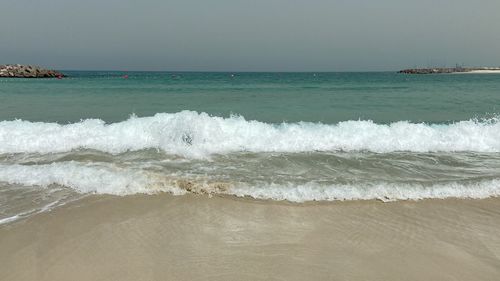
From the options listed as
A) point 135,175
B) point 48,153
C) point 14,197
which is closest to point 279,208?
point 135,175

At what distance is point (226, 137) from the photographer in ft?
30.8

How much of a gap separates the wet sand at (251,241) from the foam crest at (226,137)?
10.5ft

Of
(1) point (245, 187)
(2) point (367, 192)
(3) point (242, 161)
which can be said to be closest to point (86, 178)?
(1) point (245, 187)

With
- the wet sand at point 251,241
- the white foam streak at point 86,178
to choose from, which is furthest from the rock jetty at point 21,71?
the wet sand at point 251,241

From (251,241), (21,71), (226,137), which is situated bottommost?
(251,241)

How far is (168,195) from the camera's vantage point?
568cm

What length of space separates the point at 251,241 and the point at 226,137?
534 centimetres

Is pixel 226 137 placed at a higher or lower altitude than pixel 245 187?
higher

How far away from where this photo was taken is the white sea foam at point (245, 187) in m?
5.67

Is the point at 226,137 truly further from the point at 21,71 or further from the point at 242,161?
the point at 21,71

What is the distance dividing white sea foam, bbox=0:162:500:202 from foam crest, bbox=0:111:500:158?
197 cm

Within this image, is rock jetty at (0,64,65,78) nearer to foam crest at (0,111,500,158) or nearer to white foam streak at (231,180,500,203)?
foam crest at (0,111,500,158)

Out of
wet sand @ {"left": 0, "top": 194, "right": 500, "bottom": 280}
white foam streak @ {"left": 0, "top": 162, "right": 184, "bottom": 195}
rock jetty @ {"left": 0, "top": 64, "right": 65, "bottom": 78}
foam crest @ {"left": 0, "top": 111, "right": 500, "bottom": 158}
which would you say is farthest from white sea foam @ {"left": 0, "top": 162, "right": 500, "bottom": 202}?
rock jetty @ {"left": 0, "top": 64, "right": 65, "bottom": 78}

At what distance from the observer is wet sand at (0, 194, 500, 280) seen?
367 centimetres
